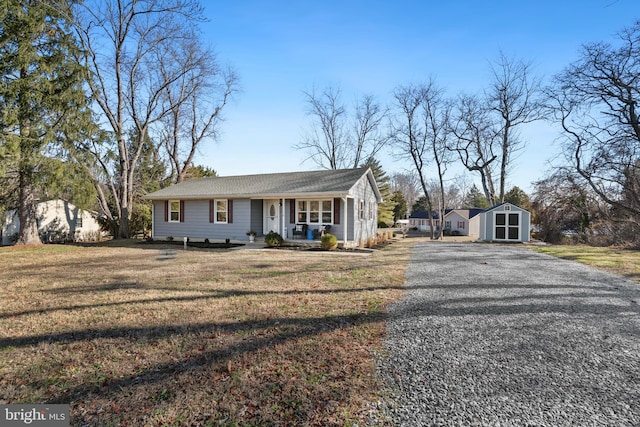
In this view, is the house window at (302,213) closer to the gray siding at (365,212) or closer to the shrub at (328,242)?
the shrub at (328,242)

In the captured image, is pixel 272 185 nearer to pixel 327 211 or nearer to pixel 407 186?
pixel 327 211

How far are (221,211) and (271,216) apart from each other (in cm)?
275

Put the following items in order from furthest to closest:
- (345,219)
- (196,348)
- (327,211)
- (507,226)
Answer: (507,226) → (327,211) → (345,219) → (196,348)

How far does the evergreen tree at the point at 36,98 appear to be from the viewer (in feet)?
44.6

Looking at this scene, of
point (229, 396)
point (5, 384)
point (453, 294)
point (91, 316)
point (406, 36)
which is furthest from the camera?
point (406, 36)

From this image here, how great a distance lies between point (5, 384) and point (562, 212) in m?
32.0

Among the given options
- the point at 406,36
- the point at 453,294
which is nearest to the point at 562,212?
the point at 406,36

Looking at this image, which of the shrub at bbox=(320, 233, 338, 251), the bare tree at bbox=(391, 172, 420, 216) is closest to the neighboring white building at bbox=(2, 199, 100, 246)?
the shrub at bbox=(320, 233, 338, 251)

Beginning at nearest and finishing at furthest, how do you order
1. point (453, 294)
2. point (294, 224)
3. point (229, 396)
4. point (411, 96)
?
point (229, 396) → point (453, 294) → point (294, 224) → point (411, 96)

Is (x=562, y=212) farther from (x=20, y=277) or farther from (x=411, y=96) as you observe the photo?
(x=20, y=277)

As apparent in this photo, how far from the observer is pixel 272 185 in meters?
17.6

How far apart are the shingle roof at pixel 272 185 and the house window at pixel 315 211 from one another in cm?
73

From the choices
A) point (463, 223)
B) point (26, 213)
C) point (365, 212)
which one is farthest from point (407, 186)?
point (26, 213)

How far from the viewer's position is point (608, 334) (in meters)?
4.14
